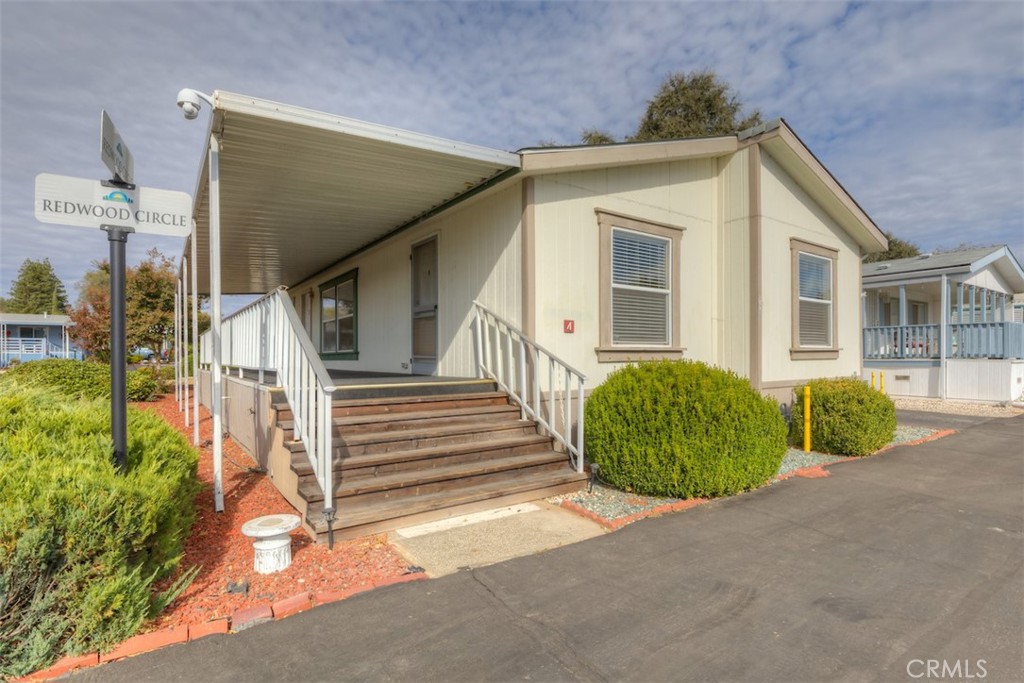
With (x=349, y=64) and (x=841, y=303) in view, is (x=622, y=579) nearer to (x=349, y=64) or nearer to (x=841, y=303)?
(x=349, y=64)

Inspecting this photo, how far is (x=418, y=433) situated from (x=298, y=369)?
4.09 feet

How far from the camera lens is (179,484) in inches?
146

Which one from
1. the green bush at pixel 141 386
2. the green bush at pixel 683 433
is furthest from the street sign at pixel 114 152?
the green bush at pixel 141 386

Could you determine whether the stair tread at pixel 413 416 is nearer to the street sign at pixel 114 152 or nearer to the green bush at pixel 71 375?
the street sign at pixel 114 152

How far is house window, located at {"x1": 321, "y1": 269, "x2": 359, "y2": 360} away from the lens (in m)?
10.8

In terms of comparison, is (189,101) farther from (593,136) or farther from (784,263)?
(593,136)

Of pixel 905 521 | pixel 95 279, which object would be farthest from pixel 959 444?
pixel 95 279

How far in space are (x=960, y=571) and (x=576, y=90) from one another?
11928 millimetres

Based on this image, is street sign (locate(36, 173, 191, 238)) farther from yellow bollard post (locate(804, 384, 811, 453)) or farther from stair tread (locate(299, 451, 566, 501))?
yellow bollard post (locate(804, 384, 811, 453))

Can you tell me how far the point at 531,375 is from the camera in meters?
6.01

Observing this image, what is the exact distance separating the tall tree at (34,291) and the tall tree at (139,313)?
48327mm

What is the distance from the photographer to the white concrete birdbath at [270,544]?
11.0 feet

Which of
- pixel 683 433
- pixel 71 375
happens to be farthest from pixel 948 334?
pixel 71 375

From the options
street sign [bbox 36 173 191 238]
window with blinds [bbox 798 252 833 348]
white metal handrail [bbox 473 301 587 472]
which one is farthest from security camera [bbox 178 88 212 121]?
window with blinds [bbox 798 252 833 348]
